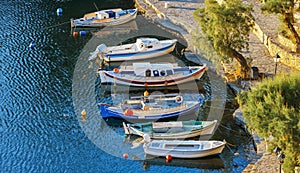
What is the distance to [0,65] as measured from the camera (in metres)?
52.4

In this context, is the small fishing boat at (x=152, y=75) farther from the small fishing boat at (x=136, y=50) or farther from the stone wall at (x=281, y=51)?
the stone wall at (x=281, y=51)

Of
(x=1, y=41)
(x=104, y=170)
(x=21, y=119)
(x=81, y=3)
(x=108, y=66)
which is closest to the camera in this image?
(x=104, y=170)

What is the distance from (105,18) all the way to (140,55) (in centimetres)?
967

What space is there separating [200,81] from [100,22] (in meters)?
16.0

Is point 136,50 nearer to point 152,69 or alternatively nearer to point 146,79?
point 152,69

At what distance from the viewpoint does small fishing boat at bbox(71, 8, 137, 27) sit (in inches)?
2356

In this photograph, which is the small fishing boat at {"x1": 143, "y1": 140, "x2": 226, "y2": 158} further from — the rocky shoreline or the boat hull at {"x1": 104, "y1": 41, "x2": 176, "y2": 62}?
the boat hull at {"x1": 104, "y1": 41, "x2": 176, "y2": 62}

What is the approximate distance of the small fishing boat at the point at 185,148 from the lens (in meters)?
38.2

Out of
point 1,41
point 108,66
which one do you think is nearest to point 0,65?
point 1,41

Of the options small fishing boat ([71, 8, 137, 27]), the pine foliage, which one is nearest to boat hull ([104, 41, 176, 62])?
small fishing boat ([71, 8, 137, 27])

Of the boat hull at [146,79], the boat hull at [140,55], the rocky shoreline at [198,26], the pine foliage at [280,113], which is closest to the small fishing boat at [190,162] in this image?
the rocky shoreline at [198,26]

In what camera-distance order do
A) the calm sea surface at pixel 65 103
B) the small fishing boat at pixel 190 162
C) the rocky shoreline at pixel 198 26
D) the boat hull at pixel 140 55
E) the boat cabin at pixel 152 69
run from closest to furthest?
the rocky shoreline at pixel 198 26
the small fishing boat at pixel 190 162
the calm sea surface at pixel 65 103
the boat cabin at pixel 152 69
the boat hull at pixel 140 55

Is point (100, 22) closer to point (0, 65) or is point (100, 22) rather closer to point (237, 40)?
point (0, 65)

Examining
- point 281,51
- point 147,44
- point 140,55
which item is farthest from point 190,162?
point 147,44
